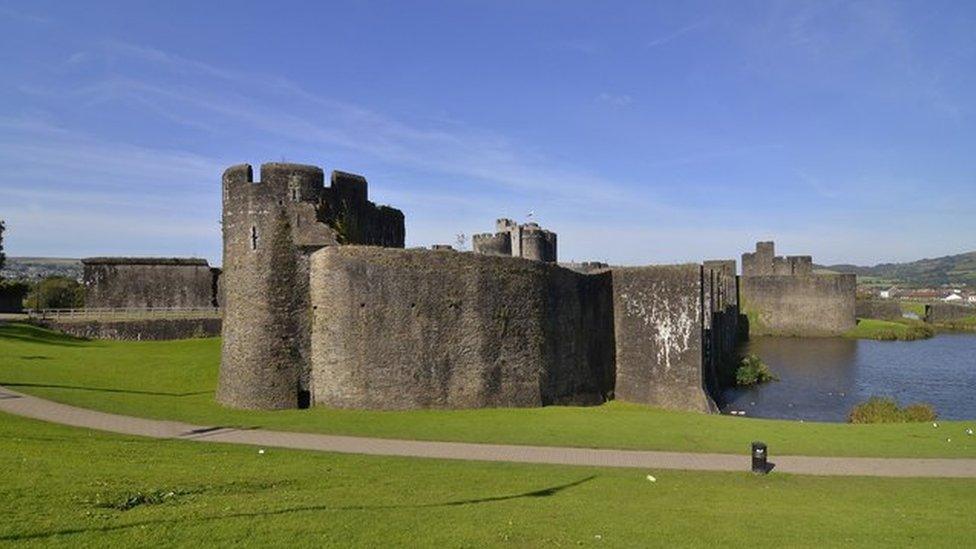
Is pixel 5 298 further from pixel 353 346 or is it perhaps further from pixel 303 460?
pixel 303 460

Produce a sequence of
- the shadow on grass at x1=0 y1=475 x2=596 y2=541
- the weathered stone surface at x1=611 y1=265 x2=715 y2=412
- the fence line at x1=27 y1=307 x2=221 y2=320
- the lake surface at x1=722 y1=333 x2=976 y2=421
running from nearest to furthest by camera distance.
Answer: the shadow on grass at x1=0 y1=475 x2=596 y2=541 → the weathered stone surface at x1=611 y1=265 x2=715 y2=412 → the lake surface at x1=722 y1=333 x2=976 y2=421 → the fence line at x1=27 y1=307 x2=221 y2=320

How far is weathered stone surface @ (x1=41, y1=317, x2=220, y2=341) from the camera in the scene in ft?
134

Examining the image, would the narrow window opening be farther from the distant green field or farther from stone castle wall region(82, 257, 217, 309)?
the distant green field

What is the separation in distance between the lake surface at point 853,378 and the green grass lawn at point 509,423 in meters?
8.64

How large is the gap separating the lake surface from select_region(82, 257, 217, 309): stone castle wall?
33524mm

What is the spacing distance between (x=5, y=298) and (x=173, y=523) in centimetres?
5319

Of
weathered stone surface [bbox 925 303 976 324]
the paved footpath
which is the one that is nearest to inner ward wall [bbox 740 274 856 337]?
weathered stone surface [bbox 925 303 976 324]

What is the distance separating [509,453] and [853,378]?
3074 cm

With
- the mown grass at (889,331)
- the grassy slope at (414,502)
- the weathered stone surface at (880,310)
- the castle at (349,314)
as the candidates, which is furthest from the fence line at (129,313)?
the weathered stone surface at (880,310)

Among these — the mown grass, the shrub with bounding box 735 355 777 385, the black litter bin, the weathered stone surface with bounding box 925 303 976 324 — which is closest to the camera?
the black litter bin

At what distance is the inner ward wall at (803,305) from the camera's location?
68500 mm

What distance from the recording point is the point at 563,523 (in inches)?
402

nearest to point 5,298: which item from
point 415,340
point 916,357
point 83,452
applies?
point 415,340

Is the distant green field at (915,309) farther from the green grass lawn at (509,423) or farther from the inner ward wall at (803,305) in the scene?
the green grass lawn at (509,423)
